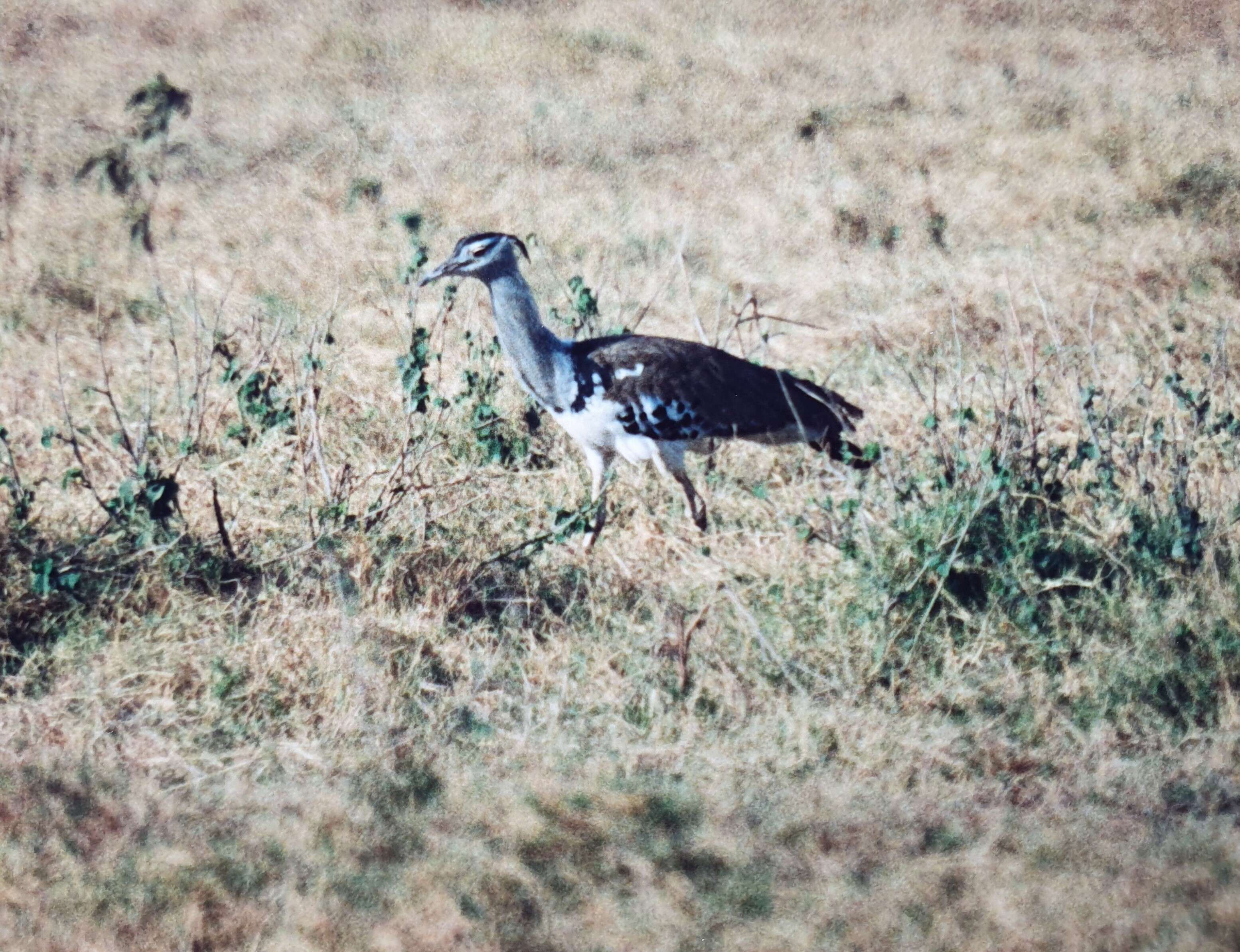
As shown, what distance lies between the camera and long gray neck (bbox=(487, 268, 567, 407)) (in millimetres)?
4191

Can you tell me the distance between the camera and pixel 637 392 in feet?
13.7

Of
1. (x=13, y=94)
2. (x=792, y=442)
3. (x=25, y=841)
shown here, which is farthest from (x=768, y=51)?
(x=25, y=841)

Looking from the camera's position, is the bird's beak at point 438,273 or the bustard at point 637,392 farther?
the bustard at point 637,392

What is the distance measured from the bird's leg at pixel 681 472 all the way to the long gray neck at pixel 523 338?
0.36 m

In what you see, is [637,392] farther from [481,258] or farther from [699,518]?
[481,258]

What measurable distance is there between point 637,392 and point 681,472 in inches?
11.9

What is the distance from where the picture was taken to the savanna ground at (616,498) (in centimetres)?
279

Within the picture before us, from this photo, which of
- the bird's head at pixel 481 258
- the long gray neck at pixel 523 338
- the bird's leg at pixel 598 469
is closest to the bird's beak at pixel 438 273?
the bird's head at pixel 481 258

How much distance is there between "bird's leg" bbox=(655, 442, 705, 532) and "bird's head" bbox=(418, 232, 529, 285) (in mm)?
721

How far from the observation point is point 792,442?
14.4ft

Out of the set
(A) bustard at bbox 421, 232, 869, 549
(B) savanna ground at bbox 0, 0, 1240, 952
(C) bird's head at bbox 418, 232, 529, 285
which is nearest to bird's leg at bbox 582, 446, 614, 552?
(A) bustard at bbox 421, 232, 869, 549

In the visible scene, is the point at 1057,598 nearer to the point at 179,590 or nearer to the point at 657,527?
the point at 657,527

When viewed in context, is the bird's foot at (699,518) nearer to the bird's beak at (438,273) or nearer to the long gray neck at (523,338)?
the long gray neck at (523,338)

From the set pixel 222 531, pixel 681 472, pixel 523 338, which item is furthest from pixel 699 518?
pixel 222 531
